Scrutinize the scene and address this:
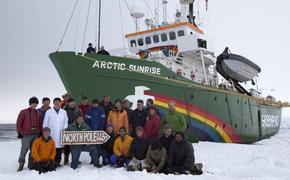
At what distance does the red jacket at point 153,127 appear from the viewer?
6591mm

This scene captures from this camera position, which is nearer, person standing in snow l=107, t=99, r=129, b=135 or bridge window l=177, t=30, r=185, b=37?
person standing in snow l=107, t=99, r=129, b=135

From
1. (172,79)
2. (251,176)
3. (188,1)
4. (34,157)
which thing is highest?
(188,1)

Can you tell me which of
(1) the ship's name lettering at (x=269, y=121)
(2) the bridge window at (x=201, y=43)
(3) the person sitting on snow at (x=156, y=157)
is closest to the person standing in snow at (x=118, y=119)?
(3) the person sitting on snow at (x=156, y=157)

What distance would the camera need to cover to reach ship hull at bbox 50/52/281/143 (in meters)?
9.38

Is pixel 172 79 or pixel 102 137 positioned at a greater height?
pixel 172 79

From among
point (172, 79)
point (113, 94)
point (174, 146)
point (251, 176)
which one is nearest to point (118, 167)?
point (174, 146)

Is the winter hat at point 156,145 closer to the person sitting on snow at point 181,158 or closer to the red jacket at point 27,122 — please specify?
the person sitting on snow at point 181,158

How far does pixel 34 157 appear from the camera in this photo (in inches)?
215

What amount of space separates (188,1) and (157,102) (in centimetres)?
847

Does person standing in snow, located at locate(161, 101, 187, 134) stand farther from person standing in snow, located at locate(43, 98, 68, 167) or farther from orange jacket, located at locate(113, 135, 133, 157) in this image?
person standing in snow, located at locate(43, 98, 68, 167)

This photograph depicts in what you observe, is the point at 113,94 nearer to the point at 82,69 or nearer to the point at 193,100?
the point at 82,69

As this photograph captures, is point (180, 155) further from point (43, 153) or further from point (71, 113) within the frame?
point (71, 113)

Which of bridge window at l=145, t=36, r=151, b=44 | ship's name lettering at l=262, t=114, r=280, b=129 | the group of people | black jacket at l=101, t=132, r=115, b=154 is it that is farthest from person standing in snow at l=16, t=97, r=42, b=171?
ship's name lettering at l=262, t=114, r=280, b=129

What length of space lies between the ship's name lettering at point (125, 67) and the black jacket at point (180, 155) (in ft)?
15.0
